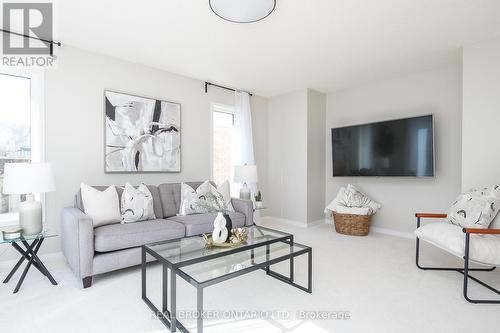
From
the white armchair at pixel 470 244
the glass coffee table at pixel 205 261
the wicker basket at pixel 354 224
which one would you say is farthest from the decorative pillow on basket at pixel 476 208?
the glass coffee table at pixel 205 261

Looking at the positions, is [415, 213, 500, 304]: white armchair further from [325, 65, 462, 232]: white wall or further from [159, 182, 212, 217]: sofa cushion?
[159, 182, 212, 217]: sofa cushion

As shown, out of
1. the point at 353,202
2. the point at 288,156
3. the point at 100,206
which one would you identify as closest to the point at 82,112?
the point at 100,206

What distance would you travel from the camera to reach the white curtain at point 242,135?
4648 mm

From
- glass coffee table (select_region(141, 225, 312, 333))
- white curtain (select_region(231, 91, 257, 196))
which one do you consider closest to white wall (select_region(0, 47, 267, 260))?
white curtain (select_region(231, 91, 257, 196))

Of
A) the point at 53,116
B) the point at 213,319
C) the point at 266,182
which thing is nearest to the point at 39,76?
the point at 53,116

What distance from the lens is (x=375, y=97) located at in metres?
4.35

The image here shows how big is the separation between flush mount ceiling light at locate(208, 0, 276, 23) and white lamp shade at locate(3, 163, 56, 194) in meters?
2.09

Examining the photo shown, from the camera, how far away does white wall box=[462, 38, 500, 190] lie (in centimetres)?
280

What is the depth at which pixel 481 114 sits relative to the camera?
288 cm

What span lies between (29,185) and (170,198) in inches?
57.4

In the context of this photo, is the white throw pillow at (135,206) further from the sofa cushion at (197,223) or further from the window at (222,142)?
the window at (222,142)

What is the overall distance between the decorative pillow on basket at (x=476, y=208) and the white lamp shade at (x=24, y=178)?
391 cm

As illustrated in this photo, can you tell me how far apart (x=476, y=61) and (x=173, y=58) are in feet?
12.0

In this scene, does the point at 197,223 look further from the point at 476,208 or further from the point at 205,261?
the point at 476,208
